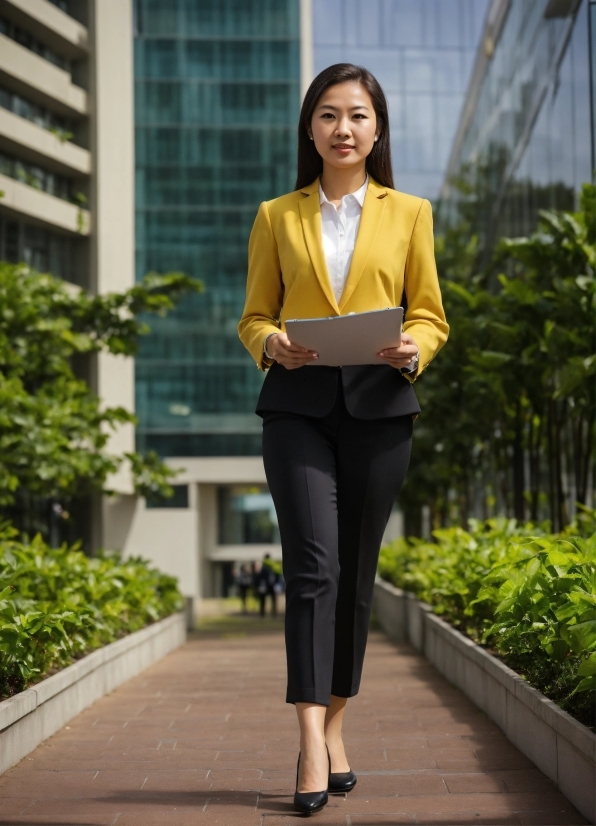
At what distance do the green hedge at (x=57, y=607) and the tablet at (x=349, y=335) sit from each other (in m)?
2.00

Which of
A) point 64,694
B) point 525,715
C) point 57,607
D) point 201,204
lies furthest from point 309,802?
point 201,204

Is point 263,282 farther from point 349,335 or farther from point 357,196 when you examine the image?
point 349,335

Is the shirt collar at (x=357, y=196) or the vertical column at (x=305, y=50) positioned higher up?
the vertical column at (x=305, y=50)

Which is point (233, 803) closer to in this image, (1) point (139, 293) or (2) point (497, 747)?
(2) point (497, 747)

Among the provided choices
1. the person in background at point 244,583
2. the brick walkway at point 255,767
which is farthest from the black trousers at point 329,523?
the person in background at point 244,583

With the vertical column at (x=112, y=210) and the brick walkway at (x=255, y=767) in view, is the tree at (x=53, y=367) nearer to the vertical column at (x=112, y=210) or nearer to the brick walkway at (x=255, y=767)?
the brick walkway at (x=255, y=767)

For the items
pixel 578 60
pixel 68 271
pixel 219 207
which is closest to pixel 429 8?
pixel 219 207

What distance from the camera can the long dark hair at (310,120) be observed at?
3975mm

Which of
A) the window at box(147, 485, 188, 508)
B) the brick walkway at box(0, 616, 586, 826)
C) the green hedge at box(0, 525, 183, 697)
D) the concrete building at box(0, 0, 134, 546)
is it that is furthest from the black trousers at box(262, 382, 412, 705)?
the window at box(147, 485, 188, 508)

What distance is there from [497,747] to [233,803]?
155 cm

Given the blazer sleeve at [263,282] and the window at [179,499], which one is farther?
the window at [179,499]

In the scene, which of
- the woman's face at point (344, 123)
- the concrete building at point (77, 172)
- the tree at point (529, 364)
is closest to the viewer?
the woman's face at point (344, 123)

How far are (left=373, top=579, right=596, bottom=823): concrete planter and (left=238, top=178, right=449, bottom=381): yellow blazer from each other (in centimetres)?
118

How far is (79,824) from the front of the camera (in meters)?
3.43
